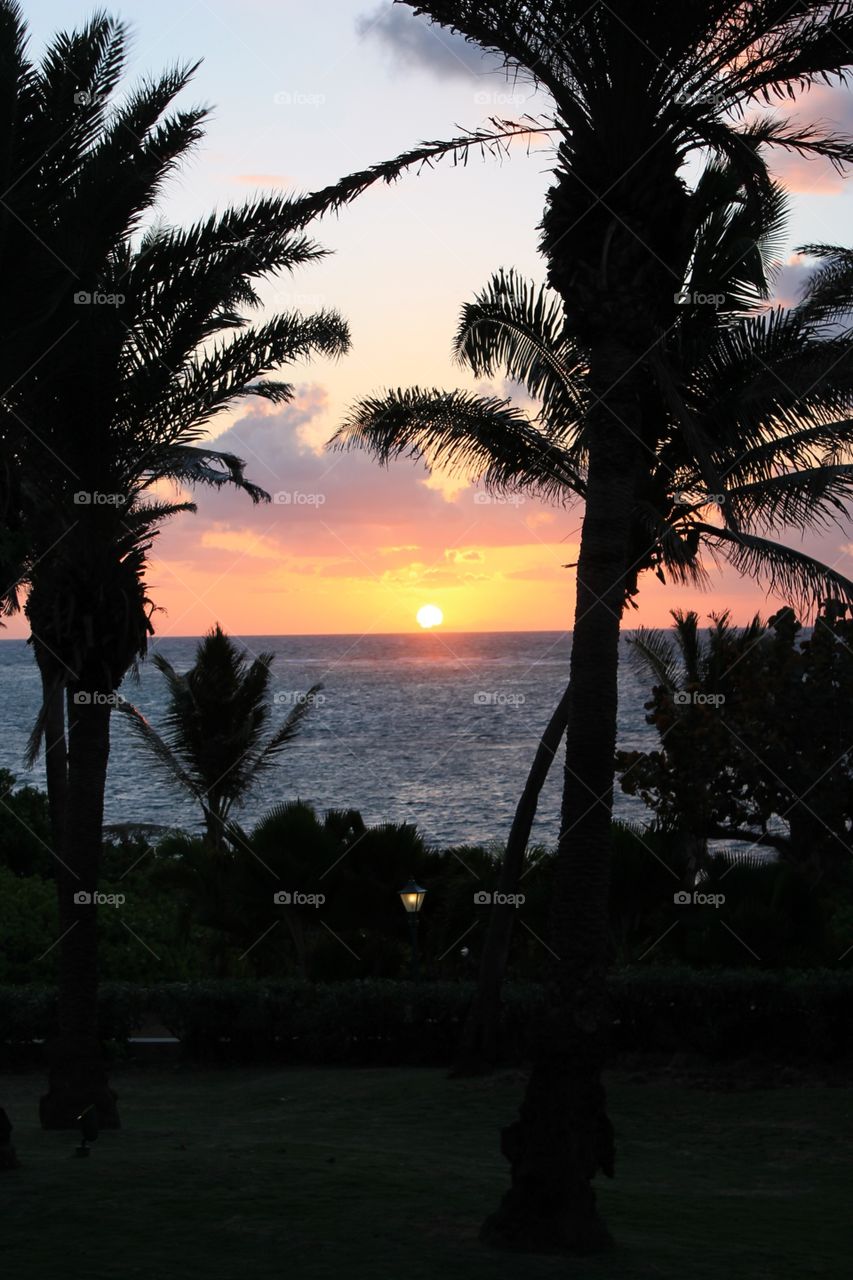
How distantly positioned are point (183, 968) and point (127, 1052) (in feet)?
16.0

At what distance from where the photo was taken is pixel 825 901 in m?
17.8

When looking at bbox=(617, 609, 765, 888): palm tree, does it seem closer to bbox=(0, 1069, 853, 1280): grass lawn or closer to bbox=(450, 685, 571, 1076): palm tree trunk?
bbox=(450, 685, 571, 1076): palm tree trunk

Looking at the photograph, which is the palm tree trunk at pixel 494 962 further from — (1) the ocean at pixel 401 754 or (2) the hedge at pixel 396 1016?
(1) the ocean at pixel 401 754

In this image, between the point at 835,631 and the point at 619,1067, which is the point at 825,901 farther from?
the point at 835,631

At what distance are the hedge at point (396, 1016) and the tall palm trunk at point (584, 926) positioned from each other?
8.29 m

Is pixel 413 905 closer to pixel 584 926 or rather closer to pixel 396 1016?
pixel 396 1016

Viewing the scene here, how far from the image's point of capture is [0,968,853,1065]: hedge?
1603cm

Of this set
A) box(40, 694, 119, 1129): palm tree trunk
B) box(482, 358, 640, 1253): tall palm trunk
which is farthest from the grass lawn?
box(40, 694, 119, 1129): palm tree trunk

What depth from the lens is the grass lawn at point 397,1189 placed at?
24.0ft

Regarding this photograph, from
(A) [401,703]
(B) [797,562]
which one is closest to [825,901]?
(B) [797,562]

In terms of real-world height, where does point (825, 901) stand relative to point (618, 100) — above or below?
below

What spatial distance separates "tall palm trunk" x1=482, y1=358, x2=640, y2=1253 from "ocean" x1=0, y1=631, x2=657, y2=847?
25.6m

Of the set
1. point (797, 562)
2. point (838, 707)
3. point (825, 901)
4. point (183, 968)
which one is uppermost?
point (797, 562)

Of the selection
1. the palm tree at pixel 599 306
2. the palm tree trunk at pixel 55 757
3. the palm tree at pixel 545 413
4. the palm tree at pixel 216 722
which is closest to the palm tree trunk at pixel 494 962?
the palm tree at pixel 545 413
